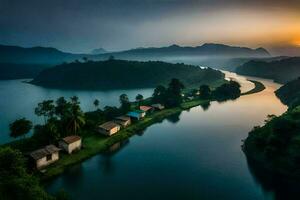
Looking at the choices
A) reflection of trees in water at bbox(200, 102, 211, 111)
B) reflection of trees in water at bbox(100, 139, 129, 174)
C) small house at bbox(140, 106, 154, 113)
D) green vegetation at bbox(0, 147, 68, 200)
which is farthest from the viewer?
reflection of trees in water at bbox(200, 102, 211, 111)

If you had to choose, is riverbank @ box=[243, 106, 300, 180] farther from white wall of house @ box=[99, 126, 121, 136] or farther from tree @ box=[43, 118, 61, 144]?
tree @ box=[43, 118, 61, 144]

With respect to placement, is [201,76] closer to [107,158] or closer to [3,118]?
[3,118]

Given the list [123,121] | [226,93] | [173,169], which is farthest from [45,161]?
[226,93]

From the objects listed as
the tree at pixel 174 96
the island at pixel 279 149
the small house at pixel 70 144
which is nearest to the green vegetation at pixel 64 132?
the small house at pixel 70 144

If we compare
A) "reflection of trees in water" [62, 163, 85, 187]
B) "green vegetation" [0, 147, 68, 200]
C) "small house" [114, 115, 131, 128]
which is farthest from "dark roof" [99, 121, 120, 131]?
"green vegetation" [0, 147, 68, 200]

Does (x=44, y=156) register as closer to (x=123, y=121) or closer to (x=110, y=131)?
(x=110, y=131)

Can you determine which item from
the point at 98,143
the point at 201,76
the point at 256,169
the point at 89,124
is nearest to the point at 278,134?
the point at 256,169
